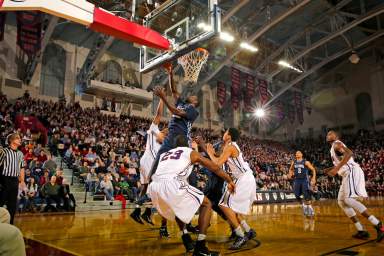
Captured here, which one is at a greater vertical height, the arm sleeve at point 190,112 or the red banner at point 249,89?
the red banner at point 249,89

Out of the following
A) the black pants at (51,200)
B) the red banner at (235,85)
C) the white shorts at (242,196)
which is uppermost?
the red banner at (235,85)

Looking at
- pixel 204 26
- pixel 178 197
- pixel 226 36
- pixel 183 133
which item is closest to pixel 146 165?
pixel 183 133

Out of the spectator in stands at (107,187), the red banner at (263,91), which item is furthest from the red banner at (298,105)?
the spectator in stands at (107,187)

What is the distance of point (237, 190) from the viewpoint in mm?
4566

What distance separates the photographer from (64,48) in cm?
2027

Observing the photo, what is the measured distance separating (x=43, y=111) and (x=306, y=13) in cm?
1837

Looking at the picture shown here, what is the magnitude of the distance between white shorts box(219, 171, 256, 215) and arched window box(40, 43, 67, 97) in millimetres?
17681

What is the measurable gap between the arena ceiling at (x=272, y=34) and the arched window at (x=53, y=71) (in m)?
0.94

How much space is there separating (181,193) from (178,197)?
5cm

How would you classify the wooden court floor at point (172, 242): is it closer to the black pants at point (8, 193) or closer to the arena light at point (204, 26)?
the black pants at point (8, 193)

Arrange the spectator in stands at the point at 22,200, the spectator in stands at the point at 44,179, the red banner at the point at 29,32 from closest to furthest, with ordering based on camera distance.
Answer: the spectator in stands at the point at 22,200
the spectator in stands at the point at 44,179
the red banner at the point at 29,32

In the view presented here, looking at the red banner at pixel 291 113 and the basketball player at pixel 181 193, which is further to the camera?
the red banner at pixel 291 113

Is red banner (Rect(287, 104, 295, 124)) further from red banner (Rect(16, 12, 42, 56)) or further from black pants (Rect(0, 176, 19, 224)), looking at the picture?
black pants (Rect(0, 176, 19, 224))

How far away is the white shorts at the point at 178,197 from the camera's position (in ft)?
10.6
